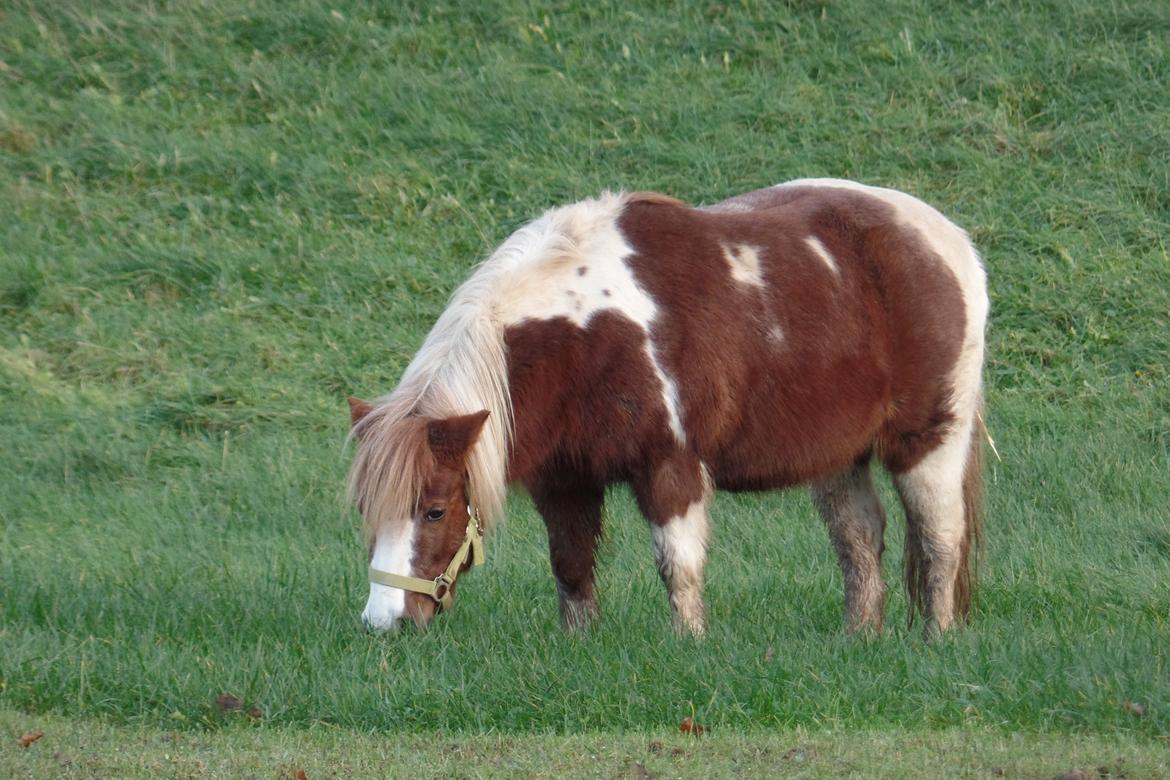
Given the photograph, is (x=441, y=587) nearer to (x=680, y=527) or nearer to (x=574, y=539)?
(x=574, y=539)

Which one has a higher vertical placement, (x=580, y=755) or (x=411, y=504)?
(x=411, y=504)

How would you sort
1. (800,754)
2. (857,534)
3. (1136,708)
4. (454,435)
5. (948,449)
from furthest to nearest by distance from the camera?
1. (857,534)
2. (948,449)
3. (454,435)
4. (1136,708)
5. (800,754)

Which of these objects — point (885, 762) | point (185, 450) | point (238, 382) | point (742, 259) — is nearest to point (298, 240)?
point (238, 382)

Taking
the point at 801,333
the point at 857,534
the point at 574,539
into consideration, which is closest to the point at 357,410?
the point at 574,539

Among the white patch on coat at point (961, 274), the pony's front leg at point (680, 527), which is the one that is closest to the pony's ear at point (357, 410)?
the pony's front leg at point (680, 527)

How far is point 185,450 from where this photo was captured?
9.44 metres

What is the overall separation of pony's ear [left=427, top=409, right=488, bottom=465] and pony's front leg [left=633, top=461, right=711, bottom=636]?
791 millimetres

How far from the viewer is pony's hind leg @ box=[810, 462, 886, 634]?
22.3 feet

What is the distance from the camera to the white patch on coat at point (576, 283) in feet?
18.7

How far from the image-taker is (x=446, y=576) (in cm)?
548

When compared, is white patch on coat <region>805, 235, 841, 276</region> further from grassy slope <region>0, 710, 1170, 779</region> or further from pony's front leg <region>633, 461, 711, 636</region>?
grassy slope <region>0, 710, 1170, 779</region>

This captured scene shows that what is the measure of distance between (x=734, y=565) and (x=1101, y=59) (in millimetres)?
7570

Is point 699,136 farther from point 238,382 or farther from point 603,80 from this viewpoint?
point 238,382

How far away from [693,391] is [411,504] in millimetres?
1191
